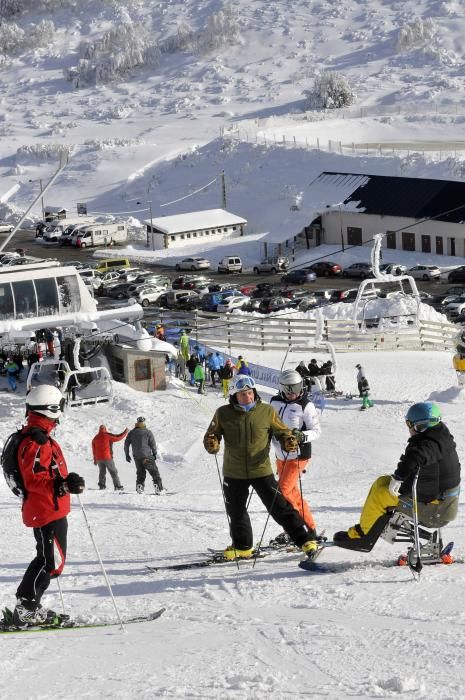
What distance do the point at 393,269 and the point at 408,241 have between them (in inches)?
295

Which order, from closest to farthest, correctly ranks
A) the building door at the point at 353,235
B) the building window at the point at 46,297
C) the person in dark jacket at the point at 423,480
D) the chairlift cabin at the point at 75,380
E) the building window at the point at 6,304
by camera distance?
the person in dark jacket at the point at 423,480
the chairlift cabin at the point at 75,380
the building window at the point at 6,304
the building window at the point at 46,297
the building door at the point at 353,235

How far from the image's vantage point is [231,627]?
7.19 m

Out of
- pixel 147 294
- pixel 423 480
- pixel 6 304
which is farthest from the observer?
pixel 147 294

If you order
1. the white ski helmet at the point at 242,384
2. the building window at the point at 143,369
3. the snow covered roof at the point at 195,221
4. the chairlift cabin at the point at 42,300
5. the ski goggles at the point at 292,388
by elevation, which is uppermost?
the white ski helmet at the point at 242,384

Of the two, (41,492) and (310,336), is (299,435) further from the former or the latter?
(310,336)

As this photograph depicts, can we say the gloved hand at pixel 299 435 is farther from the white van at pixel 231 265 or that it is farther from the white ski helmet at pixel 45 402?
the white van at pixel 231 265

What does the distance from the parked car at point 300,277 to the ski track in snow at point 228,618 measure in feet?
129

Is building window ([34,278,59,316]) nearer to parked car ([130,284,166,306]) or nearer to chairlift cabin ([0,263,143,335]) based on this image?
chairlift cabin ([0,263,143,335])

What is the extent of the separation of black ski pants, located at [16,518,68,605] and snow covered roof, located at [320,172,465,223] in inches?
1949

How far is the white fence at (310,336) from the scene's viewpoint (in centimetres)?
3016

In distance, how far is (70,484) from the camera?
7.37m

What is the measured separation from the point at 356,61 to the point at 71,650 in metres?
92.4

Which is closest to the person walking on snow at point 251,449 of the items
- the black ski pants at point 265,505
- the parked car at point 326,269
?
the black ski pants at point 265,505

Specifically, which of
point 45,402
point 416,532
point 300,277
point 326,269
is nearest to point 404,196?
point 326,269
